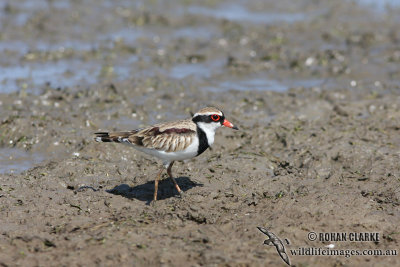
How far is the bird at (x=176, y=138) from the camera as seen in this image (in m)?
8.10

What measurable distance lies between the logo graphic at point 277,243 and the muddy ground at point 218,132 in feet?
0.27

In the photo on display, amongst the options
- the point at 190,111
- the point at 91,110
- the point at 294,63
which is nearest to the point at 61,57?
the point at 91,110

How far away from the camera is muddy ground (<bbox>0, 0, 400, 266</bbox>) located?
6.72m

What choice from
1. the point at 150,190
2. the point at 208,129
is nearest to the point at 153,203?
→ the point at 150,190

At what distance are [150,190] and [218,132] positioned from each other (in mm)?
2255

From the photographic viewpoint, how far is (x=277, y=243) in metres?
6.49

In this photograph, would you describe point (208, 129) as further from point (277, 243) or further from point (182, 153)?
point (277, 243)

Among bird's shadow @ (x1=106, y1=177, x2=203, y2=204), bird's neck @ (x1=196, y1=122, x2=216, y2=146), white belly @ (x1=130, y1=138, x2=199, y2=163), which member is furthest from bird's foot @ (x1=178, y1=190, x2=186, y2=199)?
bird's neck @ (x1=196, y1=122, x2=216, y2=146)

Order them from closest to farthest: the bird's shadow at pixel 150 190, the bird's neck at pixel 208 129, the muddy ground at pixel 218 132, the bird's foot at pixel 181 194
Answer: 1. the muddy ground at pixel 218 132
2. the bird's foot at pixel 181 194
3. the bird's neck at pixel 208 129
4. the bird's shadow at pixel 150 190

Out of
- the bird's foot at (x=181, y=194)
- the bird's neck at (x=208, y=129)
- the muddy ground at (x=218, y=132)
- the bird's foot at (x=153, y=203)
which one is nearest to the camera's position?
the muddy ground at (x=218, y=132)

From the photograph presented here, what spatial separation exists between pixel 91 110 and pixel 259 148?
11.4 ft

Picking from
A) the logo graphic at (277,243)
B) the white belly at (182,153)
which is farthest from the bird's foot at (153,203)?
the logo graphic at (277,243)

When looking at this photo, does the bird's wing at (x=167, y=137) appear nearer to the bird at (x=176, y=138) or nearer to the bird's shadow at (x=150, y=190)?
the bird at (x=176, y=138)

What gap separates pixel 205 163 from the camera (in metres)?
9.38
